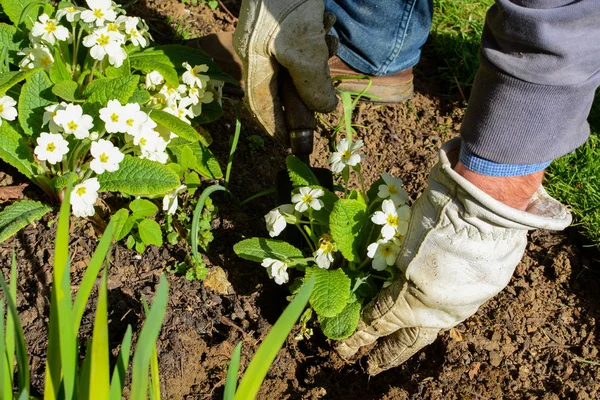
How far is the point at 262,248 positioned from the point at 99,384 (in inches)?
31.5

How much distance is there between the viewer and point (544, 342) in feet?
7.05

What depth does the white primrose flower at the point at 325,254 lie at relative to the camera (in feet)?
6.01

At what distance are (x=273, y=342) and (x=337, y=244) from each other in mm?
729

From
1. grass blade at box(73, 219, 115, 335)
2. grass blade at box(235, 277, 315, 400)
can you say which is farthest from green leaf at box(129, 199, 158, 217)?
grass blade at box(235, 277, 315, 400)

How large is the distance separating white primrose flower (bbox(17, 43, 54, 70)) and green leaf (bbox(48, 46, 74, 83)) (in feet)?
0.04

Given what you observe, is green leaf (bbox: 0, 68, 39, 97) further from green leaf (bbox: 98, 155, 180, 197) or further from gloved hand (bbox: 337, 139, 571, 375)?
gloved hand (bbox: 337, 139, 571, 375)

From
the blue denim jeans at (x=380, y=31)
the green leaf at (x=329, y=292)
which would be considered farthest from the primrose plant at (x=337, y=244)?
the blue denim jeans at (x=380, y=31)

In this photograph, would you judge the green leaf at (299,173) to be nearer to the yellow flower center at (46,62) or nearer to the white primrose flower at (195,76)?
the white primrose flower at (195,76)

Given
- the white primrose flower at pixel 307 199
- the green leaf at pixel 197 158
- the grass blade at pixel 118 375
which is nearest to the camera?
the grass blade at pixel 118 375

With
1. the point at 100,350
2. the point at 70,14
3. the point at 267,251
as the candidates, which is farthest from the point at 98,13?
the point at 100,350

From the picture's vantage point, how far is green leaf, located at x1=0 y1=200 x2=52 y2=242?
1830mm

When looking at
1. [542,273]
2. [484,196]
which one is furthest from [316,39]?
[542,273]

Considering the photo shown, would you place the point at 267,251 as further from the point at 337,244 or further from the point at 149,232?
the point at 149,232

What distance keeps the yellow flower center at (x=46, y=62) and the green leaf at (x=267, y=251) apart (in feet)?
2.58
